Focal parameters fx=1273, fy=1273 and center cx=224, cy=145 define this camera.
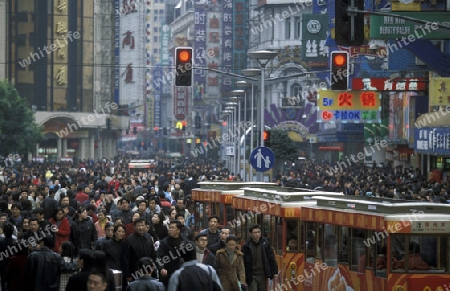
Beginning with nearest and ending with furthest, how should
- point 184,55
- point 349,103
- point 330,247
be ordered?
1. point 330,247
2. point 184,55
3. point 349,103

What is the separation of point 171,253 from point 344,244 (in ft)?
8.56

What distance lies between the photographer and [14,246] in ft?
50.8

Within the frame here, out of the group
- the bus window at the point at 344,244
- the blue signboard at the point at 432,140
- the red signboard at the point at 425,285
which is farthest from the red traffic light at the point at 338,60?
the blue signboard at the point at 432,140

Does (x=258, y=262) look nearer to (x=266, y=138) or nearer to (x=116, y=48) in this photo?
(x=266, y=138)

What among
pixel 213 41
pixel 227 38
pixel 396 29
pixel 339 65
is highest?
pixel 213 41

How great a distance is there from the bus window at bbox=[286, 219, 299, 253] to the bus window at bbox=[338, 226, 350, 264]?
6.62 ft

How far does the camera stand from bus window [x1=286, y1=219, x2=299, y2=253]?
18556 mm

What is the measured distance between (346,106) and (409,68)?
4721 millimetres

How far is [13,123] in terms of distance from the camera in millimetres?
82312

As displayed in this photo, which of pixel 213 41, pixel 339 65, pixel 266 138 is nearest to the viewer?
pixel 339 65

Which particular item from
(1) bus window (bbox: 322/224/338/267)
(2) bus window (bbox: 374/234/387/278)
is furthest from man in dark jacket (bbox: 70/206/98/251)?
(2) bus window (bbox: 374/234/387/278)

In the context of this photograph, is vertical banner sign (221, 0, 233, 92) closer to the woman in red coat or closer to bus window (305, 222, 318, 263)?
the woman in red coat

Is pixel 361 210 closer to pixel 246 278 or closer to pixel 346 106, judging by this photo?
pixel 246 278

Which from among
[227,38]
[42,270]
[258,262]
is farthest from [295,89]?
[42,270]
